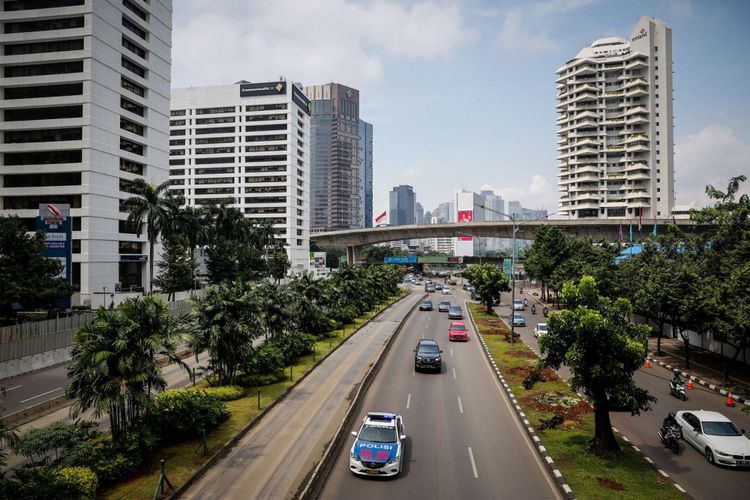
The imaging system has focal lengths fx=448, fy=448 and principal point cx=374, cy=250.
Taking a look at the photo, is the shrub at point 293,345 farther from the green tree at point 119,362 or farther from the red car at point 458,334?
the green tree at point 119,362

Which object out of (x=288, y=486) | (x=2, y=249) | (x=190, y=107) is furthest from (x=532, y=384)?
(x=190, y=107)

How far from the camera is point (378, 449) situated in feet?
52.7

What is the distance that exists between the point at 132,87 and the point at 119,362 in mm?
63485

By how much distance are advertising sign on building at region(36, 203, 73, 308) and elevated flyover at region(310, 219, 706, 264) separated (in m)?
59.0

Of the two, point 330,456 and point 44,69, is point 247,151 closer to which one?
point 44,69

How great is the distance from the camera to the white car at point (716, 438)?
16.5m

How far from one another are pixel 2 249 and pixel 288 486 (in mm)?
39530

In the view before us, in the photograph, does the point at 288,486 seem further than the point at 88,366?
No

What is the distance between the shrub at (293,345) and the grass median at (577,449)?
14866 millimetres

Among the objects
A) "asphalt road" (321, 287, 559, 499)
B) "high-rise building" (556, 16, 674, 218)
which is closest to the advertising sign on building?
"asphalt road" (321, 287, 559, 499)

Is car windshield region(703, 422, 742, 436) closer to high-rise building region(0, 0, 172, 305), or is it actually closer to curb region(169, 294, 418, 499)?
curb region(169, 294, 418, 499)

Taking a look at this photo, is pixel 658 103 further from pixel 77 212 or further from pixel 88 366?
pixel 88 366

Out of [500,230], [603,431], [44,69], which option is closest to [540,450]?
[603,431]

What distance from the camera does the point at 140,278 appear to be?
6888 cm
